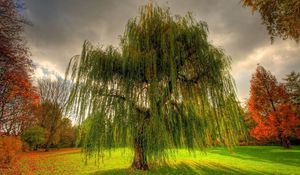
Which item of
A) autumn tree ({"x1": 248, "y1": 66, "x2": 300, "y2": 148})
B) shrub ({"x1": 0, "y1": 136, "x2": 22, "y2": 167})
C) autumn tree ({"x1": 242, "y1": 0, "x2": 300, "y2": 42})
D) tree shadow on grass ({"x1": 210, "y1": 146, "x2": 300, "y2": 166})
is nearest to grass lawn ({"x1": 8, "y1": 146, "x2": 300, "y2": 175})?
tree shadow on grass ({"x1": 210, "y1": 146, "x2": 300, "y2": 166})

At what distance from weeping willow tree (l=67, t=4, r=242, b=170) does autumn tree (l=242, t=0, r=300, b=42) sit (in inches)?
97.1

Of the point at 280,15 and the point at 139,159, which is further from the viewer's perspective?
the point at 139,159

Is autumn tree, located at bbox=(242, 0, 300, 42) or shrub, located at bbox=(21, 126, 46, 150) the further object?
shrub, located at bbox=(21, 126, 46, 150)

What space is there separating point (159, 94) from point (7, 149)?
10081 mm

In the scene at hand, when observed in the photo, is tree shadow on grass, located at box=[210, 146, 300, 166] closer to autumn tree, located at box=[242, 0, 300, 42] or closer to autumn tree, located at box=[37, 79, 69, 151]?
autumn tree, located at box=[242, 0, 300, 42]

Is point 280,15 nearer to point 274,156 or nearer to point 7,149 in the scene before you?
point 7,149

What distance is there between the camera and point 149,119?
7.67 metres

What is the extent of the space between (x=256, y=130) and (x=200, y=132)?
1791 cm

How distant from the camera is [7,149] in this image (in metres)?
11.6

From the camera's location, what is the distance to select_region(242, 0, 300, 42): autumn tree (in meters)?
4.64

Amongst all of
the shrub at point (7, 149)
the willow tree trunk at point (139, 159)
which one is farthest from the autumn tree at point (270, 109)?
the shrub at point (7, 149)

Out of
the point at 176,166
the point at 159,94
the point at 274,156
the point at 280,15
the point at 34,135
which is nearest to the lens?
the point at 280,15

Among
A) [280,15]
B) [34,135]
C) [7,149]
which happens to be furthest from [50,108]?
[280,15]

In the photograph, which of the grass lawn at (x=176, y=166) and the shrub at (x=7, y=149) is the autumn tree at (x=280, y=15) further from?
the shrub at (x=7, y=149)
